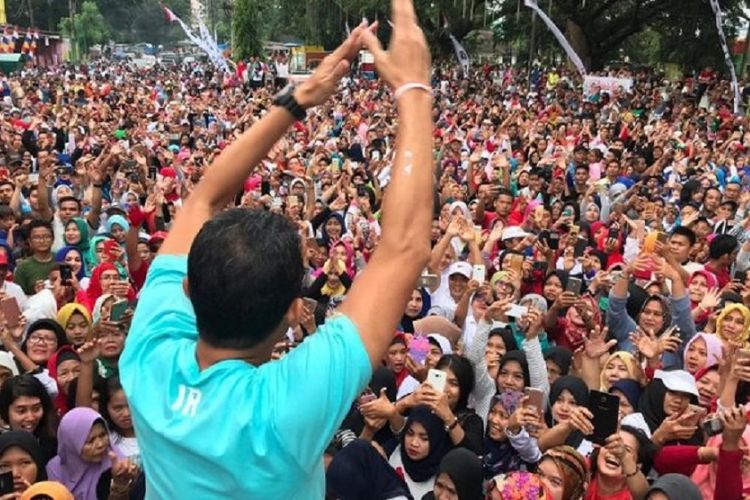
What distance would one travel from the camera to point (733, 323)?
4535 millimetres

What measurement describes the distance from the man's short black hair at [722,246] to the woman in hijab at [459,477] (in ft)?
12.1

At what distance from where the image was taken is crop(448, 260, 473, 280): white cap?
216 inches

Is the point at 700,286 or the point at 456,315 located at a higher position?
the point at 700,286

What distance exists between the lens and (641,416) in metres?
3.47

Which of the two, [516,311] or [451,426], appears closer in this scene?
[451,426]

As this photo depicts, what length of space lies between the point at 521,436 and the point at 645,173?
7.25m

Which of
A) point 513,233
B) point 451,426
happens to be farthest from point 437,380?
point 513,233

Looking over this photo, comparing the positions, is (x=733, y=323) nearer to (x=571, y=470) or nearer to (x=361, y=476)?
(x=571, y=470)

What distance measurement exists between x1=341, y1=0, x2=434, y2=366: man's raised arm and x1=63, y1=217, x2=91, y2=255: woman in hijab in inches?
208

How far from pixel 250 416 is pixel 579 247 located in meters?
5.44

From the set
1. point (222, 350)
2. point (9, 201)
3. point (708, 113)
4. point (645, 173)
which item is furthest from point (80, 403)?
point (708, 113)

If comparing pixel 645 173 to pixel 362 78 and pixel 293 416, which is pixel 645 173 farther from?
pixel 362 78

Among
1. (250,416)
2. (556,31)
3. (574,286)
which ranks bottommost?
(574,286)

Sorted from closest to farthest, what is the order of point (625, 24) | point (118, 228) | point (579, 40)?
point (118, 228) < point (579, 40) < point (625, 24)
